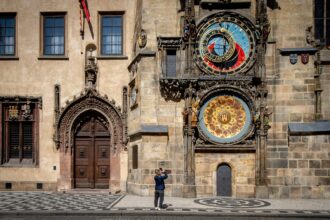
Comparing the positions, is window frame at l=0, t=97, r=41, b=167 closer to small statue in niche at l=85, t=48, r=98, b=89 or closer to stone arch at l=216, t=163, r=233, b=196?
small statue in niche at l=85, t=48, r=98, b=89

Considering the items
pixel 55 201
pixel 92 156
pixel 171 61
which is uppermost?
pixel 171 61

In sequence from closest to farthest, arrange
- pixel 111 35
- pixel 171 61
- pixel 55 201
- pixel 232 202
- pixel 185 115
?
pixel 232 202, pixel 55 201, pixel 185 115, pixel 171 61, pixel 111 35

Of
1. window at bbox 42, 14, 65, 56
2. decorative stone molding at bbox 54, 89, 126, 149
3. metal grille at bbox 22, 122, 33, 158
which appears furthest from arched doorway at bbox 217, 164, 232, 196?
window at bbox 42, 14, 65, 56

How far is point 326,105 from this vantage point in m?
20.1

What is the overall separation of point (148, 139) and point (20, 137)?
7.11 m

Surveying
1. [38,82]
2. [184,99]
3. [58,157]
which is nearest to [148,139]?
[184,99]

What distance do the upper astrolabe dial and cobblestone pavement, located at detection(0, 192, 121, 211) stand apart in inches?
272

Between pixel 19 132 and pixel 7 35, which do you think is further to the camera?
pixel 7 35

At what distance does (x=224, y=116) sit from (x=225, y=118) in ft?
0.31

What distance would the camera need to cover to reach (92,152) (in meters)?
22.9

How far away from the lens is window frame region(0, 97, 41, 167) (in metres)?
22.8

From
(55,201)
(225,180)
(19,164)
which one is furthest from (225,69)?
(19,164)

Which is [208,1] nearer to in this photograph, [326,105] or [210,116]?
[210,116]

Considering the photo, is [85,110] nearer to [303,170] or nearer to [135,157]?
[135,157]
